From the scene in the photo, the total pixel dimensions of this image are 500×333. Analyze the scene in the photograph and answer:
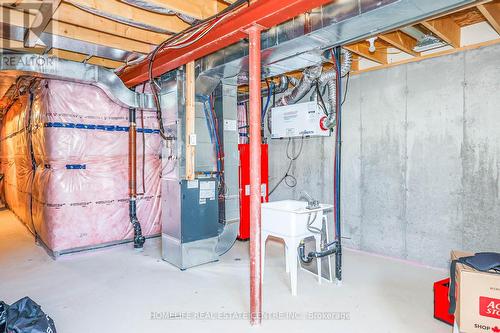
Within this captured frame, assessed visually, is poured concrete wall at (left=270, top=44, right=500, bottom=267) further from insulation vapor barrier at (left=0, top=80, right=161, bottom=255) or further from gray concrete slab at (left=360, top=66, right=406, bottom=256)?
insulation vapor barrier at (left=0, top=80, right=161, bottom=255)

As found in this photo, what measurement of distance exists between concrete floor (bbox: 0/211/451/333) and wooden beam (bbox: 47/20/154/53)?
2577 mm

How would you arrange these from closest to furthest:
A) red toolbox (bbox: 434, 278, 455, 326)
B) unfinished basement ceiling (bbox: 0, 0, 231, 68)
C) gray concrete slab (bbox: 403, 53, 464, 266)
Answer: red toolbox (bbox: 434, 278, 455, 326) → unfinished basement ceiling (bbox: 0, 0, 231, 68) → gray concrete slab (bbox: 403, 53, 464, 266)

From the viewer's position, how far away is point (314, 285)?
9.78 ft

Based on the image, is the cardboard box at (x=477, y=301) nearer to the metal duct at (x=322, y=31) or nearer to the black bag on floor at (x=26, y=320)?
the metal duct at (x=322, y=31)

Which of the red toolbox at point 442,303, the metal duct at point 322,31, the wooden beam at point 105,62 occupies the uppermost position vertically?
the wooden beam at point 105,62

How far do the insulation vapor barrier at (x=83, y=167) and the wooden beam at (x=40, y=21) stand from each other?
2.66 ft

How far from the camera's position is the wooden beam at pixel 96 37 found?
3.17m

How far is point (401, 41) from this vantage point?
3.22 metres

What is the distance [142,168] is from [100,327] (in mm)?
2692

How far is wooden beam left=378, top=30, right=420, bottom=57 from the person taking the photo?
3064 mm

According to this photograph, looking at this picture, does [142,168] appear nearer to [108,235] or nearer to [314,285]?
[108,235]

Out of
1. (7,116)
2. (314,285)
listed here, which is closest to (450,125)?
(314,285)

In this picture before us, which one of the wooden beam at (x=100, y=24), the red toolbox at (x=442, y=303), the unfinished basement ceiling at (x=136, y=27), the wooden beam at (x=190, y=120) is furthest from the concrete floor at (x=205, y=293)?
the wooden beam at (x=100, y=24)

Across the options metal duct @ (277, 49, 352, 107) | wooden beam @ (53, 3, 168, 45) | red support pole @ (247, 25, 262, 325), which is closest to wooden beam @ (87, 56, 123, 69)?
wooden beam @ (53, 3, 168, 45)
